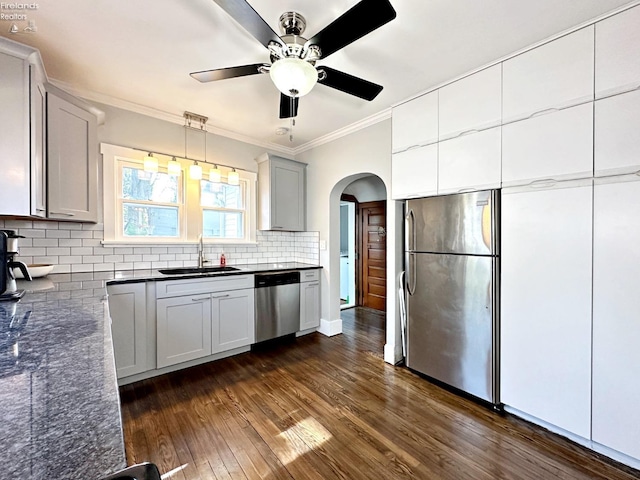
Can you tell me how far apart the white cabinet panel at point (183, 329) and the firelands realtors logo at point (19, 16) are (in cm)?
211

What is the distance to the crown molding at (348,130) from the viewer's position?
119 inches

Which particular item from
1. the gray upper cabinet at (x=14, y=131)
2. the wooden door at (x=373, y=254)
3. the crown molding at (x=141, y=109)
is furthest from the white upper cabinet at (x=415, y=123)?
the gray upper cabinet at (x=14, y=131)

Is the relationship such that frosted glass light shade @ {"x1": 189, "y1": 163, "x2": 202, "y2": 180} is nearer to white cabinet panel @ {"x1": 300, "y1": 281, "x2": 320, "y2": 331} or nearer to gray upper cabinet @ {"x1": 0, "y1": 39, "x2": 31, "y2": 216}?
gray upper cabinet @ {"x1": 0, "y1": 39, "x2": 31, "y2": 216}

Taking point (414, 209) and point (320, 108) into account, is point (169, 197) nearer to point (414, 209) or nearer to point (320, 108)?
point (320, 108)

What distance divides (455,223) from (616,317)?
1.10 meters

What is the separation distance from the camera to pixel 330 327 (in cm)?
373

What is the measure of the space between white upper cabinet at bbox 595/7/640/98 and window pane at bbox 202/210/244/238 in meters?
3.56

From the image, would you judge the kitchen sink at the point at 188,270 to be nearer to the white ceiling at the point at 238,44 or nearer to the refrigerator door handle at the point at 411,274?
the white ceiling at the point at 238,44

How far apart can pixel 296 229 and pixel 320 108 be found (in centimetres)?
168

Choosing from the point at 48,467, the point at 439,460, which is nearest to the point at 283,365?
the point at 439,460

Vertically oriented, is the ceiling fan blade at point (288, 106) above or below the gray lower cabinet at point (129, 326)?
above

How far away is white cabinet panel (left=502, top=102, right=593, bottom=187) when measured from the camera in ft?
5.76

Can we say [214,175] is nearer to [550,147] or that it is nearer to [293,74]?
[293,74]

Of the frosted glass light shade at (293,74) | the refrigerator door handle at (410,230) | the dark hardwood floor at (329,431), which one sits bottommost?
the dark hardwood floor at (329,431)
